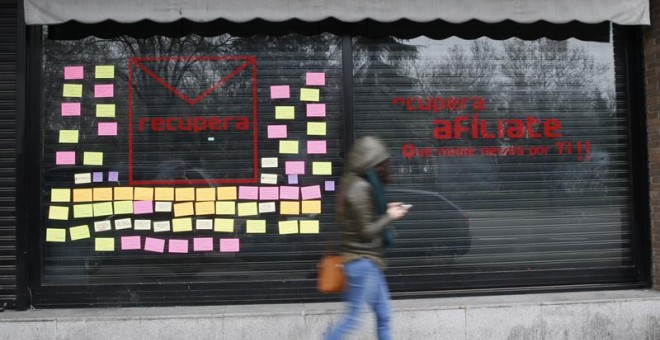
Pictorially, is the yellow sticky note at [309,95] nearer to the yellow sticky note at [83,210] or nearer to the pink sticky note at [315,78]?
the pink sticky note at [315,78]

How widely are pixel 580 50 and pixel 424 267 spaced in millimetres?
2601

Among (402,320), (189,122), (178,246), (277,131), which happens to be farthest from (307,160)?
(402,320)

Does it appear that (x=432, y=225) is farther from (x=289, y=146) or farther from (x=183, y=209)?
(x=183, y=209)

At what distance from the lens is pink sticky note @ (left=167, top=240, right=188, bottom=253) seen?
5.54 metres

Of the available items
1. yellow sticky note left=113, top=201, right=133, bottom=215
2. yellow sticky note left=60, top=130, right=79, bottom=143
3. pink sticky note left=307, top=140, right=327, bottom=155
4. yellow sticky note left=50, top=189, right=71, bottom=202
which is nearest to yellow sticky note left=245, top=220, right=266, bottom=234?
pink sticky note left=307, top=140, right=327, bottom=155

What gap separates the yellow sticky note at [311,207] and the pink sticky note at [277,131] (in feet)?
2.14

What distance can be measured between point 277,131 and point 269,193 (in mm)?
573

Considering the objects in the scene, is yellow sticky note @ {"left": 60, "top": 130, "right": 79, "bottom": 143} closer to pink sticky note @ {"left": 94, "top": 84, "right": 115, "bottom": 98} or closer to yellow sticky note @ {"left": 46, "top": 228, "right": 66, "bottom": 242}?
pink sticky note @ {"left": 94, "top": 84, "right": 115, "bottom": 98}

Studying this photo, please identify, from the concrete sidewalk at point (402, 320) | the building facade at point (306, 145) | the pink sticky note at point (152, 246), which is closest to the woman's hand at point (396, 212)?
the concrete sidewalk at point (402, 320)

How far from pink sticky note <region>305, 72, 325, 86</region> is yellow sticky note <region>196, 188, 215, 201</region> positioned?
1.32 meters

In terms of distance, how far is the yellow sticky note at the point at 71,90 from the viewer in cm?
551

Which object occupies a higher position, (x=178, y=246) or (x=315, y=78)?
(x=315, y=78)

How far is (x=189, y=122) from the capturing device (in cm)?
557

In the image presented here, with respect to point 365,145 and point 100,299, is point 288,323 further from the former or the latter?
point 365,145
